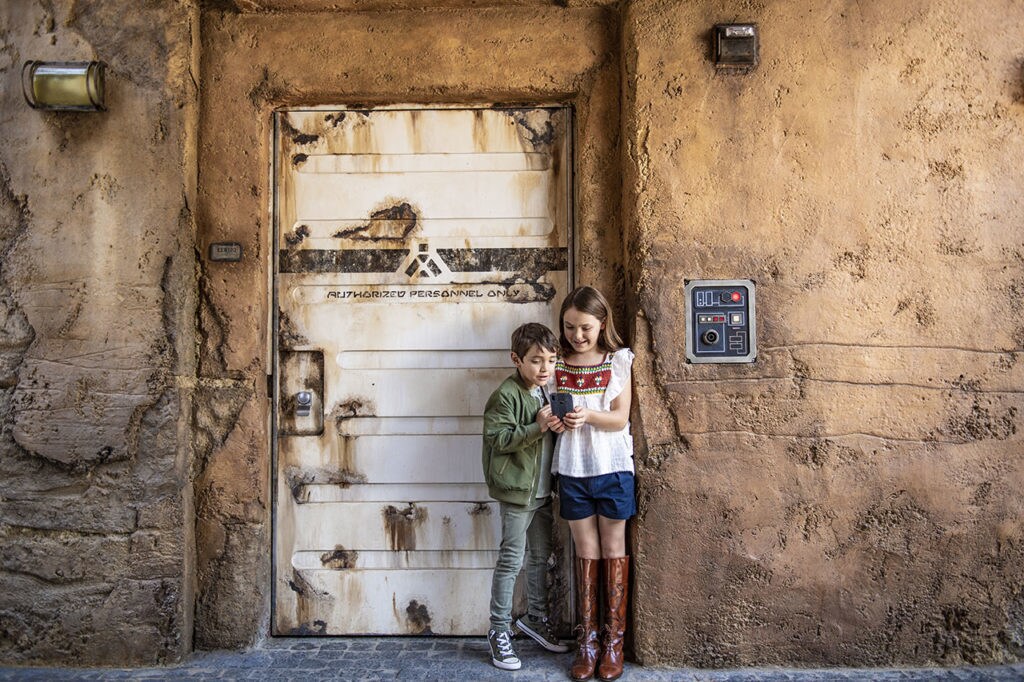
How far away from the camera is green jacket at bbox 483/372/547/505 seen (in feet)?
10.1

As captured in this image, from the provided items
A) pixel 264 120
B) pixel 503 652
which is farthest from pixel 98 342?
pixel 503 652

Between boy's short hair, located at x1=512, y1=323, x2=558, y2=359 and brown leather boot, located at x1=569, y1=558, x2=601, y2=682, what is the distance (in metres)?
0.90

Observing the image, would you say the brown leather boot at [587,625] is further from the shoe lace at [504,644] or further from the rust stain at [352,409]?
the rust stain at [352,409]

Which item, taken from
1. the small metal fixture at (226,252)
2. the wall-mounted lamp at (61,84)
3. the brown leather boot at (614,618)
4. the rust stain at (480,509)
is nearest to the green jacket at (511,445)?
the rust stain at (480,509)

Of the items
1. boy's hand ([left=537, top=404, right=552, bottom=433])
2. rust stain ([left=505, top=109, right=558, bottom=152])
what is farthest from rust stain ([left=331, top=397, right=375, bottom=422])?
rust stain ([left=505, top=109, right=558, bottom=152])

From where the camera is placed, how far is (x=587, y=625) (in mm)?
3102

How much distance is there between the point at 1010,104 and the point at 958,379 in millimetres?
1180

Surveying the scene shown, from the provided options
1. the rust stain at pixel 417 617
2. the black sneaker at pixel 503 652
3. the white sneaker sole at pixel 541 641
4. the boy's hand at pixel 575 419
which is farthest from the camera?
the rust stain at pixel 417 617

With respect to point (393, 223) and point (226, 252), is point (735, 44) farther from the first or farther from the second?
point (226, 252)

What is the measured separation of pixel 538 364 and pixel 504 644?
117cm

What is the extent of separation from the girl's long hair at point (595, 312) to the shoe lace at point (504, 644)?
3.94 ft

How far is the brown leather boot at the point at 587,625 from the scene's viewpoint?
3039mm

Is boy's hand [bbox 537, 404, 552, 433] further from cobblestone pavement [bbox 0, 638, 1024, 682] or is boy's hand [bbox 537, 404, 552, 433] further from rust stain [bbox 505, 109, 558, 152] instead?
rust stain [bbox 505, 109, 558, 152]

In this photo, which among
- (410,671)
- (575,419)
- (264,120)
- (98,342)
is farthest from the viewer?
(264,120)
